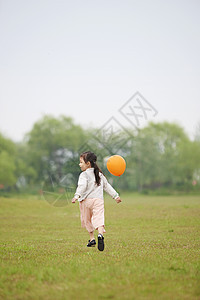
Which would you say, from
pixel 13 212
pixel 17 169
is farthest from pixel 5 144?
pixel 13 212

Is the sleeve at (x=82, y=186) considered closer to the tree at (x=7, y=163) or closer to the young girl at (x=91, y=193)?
the young girl at (x=91, y=193)

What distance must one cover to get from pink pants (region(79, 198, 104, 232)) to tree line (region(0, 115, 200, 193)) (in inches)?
2093

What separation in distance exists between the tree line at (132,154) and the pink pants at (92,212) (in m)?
53.2

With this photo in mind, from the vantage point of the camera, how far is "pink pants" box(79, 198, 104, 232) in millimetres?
7901

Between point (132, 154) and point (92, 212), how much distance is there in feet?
196

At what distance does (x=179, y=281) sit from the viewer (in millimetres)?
4840

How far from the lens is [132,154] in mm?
67562

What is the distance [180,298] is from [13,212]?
2069 centimetres

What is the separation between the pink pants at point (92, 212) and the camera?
25.9 ft

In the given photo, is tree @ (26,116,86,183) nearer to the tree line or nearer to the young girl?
the tree line

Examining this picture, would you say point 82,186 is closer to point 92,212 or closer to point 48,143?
point 92,212

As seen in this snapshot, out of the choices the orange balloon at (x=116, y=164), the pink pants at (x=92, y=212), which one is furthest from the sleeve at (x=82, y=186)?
the orange balloon at (x=116, y=164)

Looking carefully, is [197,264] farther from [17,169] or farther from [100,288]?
[17,169]

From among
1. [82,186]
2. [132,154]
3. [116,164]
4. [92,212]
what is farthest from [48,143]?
[82,186]
